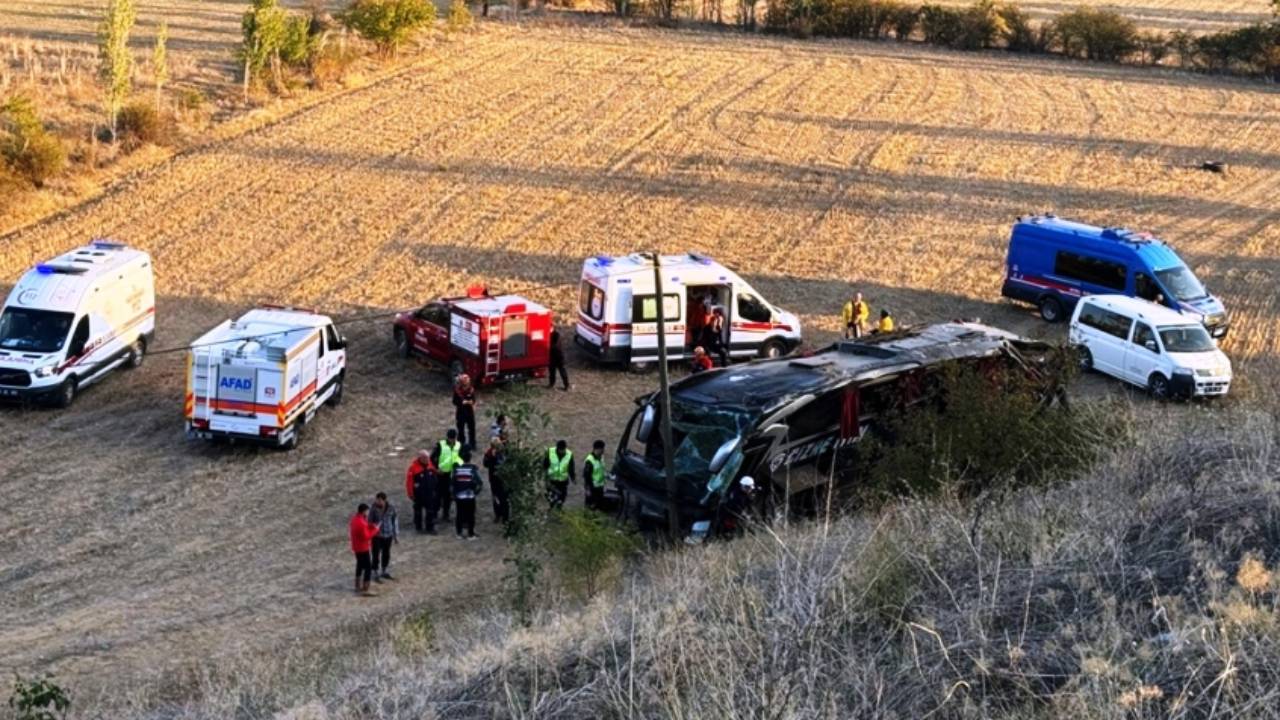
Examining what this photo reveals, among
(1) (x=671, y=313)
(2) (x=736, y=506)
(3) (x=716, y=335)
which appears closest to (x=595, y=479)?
(2) (x=736, y=506)

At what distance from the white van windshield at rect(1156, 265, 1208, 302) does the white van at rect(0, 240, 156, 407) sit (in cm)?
1764

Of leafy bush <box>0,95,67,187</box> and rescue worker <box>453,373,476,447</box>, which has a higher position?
leafy bush <box>0,95,67,187</box>

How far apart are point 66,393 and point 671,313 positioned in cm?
945

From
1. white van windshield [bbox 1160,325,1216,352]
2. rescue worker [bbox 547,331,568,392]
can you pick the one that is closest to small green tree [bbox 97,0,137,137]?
rescue worker [bbox 547,331,568,392]

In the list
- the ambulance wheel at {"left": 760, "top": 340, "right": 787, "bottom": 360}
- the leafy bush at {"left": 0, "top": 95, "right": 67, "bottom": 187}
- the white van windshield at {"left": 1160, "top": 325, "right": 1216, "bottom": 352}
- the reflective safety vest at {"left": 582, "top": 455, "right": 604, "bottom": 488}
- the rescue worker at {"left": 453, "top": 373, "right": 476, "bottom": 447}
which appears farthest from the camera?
the leafy bush at {"left": 0, "top": 95, "right": 67, "bottom": 187}

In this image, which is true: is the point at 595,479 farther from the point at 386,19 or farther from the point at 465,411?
the point at 386,19

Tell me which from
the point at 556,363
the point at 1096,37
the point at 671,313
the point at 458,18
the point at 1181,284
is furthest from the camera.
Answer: the point at 1096,37

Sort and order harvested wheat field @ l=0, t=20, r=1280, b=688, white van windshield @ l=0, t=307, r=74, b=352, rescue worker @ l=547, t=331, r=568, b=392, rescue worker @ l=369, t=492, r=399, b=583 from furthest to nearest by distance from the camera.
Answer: rescue worker @ l=547, t=331, r=568, b=392
white van windshield @ l=0, t=307, r=74, b=352
harvested wheat field @ l=0, t=20, r=1280, b=688
rescue worker @ l=369, t=492, r=399, b=583

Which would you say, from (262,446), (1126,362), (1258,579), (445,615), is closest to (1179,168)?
(1126,362)

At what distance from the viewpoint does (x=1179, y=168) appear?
4141 centimetres

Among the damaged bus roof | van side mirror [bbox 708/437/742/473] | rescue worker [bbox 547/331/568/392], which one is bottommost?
rescue worker [bbox 547/331/568/392]

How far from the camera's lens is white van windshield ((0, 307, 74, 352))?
2373 centimetres

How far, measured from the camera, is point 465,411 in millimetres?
22312

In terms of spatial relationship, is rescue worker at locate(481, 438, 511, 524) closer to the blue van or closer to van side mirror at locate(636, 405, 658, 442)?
van side mirror at locate(636, 405, 658, 442)
